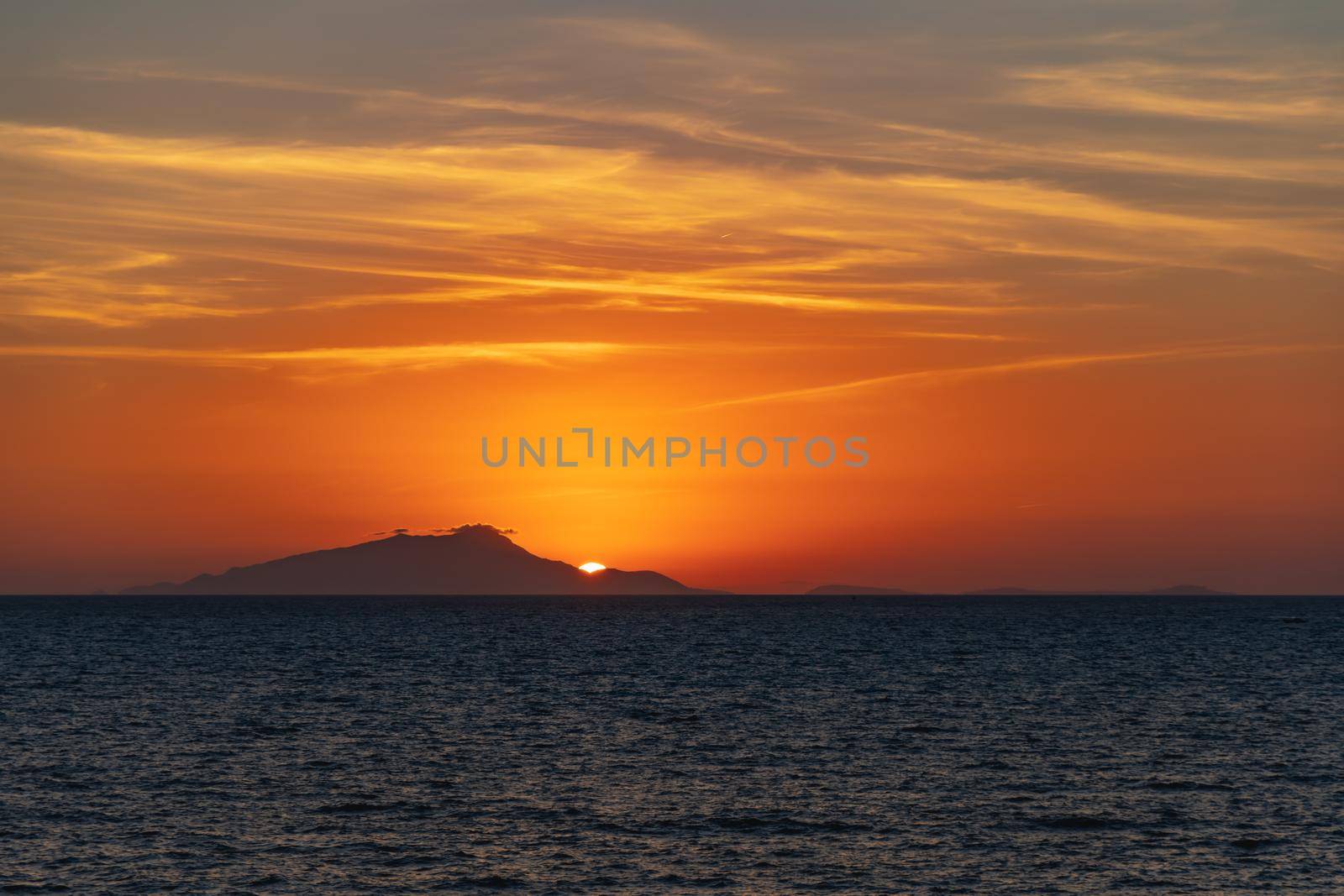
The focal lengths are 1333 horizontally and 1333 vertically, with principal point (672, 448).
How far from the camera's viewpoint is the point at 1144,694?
92.8 m

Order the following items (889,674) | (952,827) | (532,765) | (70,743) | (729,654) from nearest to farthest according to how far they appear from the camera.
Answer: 1. (952,827)
2. (532,765)
3. (70,743)
4. (889,674)
5. (729,654)

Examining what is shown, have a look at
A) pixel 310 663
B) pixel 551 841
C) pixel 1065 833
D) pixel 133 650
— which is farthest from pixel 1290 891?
pixel 133 650

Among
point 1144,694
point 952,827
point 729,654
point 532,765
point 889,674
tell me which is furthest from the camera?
point 729,654

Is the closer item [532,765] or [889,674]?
[532,765]

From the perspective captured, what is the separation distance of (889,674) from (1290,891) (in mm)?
73738

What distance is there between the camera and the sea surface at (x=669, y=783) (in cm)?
4081

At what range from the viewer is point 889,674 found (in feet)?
366

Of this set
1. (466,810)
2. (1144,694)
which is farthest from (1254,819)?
(1144,694)

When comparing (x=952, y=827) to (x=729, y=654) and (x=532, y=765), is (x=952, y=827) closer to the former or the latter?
(x=532, y=765)

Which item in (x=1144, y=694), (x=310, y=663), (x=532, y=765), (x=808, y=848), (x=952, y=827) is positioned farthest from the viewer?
(x=310, y=663)

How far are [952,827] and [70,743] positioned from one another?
4368cm

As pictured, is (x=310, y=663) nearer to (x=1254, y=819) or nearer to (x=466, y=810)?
(x=466, y=810)

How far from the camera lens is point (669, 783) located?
54875 millimetres

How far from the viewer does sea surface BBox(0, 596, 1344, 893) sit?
134 ft
